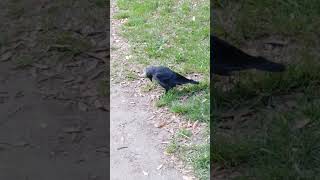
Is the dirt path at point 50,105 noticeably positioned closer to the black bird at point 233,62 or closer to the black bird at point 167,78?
the black bird at point 167,78

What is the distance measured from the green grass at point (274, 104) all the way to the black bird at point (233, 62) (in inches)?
2.4

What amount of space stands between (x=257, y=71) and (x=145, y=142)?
3.16 feet

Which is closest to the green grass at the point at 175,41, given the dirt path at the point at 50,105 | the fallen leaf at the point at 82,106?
the dirt path at the point at 50,105

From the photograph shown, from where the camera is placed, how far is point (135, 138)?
163 inches

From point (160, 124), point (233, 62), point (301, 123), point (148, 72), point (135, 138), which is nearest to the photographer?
point (301, 123)

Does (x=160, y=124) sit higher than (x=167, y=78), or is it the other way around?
(x=167, y=78)

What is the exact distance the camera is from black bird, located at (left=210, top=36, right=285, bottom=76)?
177 inches

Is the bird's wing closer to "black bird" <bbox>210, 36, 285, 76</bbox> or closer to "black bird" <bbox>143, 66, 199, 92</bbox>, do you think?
"black bird" <bbox>143, 66, 199, 92</bbox>

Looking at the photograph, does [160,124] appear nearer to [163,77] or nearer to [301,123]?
[163,77]

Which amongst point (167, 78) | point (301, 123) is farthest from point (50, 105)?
point (301, 123)

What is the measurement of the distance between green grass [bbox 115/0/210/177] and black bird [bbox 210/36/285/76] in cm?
16

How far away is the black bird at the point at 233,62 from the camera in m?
4.51

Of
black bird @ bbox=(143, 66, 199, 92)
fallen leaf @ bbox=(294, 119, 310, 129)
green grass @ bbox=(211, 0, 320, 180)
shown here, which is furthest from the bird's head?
fallen leaf @ bbox=(294, 119, 310, 129)

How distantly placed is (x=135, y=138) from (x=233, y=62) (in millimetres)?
861
